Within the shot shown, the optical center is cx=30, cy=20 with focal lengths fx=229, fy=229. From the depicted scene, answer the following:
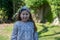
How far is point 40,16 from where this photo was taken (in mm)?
17656

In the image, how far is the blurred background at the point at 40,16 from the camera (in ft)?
39.8

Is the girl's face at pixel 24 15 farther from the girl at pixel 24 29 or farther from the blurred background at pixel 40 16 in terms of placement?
the blurred background at pixel 40 16

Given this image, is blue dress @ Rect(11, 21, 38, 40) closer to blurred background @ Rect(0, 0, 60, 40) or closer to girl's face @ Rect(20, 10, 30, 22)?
girl's face @ Rect(20, 10, 30, 22)

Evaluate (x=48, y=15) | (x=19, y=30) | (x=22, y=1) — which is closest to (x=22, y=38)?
(x=19, y=30)

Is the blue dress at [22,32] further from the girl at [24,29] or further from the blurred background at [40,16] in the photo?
the blurred background at [40,16]

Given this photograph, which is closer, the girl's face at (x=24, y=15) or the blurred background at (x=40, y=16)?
the girl's face at (x=24, y=15)

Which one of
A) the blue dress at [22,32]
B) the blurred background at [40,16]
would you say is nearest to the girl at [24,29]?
the blue dress at [22,32]

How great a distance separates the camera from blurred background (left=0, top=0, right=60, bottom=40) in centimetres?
1214

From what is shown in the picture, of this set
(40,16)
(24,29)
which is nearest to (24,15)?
(24,29)

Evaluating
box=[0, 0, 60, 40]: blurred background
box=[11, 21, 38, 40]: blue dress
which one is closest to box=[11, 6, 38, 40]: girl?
box=[11, 21, 38, 40]: blue dress

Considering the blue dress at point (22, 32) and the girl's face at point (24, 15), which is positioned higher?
the girl's face at point (24, 15)

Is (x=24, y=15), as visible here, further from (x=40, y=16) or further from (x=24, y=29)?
(x=40, y=16)

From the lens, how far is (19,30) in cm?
461

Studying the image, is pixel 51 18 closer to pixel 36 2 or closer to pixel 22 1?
pixel 36 2
